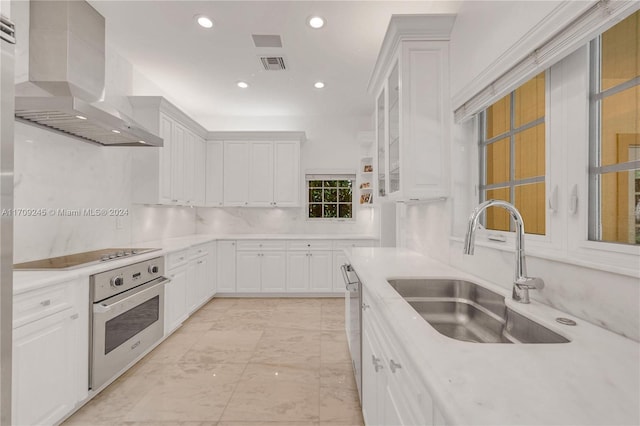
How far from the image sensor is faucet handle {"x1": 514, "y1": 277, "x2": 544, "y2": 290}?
1.22m

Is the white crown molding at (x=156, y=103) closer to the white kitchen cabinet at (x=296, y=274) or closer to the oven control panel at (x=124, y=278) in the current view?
the oven control panel at (x=124, y=278)

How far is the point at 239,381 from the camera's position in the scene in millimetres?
2396

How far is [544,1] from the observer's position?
50.3 inches

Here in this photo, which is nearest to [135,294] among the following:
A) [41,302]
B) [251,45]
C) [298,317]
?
[41,302]

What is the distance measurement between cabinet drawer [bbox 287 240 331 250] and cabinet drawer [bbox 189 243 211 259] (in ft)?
3.71

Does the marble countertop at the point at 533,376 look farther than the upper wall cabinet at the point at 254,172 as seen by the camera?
No

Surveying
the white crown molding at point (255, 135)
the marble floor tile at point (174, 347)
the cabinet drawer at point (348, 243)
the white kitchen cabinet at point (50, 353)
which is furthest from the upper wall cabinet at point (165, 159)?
the cabinet drawer at point (348, 243)

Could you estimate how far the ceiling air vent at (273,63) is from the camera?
3369 millimetres

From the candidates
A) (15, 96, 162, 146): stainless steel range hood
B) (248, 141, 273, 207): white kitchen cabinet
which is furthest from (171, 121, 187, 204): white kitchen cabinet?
(248, 141, 273, 207): white kitchen cabinet

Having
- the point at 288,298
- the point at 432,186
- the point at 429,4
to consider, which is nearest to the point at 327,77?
the point at 429,4

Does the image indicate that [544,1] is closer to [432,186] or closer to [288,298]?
[432,186]

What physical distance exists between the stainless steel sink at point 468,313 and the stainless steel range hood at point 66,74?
7.44 ft

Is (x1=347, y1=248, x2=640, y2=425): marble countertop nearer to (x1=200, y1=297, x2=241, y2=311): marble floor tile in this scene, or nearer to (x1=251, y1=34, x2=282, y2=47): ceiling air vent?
(x1=251, y1=34, x2=282, y2=47): ceiling air vent

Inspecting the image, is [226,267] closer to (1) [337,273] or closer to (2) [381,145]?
(1) [337,273]
